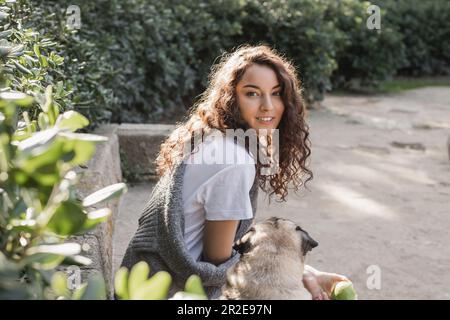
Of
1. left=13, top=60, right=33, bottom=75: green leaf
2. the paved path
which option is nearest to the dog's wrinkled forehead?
left=13, top=60, right=33, bottom=75: green leaf

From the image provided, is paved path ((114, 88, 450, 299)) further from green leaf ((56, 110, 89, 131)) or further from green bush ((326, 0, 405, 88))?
green leaf ((56, 110, 89, 131))

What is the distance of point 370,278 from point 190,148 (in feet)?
6.24

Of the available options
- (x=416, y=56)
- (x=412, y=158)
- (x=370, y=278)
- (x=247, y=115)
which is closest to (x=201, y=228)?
(x=247, y=115)

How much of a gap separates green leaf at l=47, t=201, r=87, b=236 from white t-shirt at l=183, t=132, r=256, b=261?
130cm

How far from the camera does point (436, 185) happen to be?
652 cm

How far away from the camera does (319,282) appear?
2.68m

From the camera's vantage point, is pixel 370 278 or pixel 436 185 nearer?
pixel 370 278

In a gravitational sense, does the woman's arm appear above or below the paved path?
above

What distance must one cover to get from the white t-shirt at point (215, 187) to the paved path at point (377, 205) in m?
1.54

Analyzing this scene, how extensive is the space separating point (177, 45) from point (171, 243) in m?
5.96

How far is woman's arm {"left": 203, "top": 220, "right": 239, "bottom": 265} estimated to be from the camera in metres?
2.58

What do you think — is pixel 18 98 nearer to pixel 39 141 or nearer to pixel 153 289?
pixel 39 141

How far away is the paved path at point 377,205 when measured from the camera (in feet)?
14.6

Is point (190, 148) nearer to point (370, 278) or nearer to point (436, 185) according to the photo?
point (370, 278)
